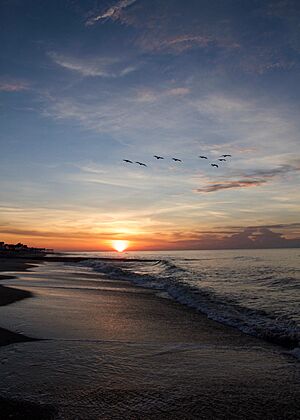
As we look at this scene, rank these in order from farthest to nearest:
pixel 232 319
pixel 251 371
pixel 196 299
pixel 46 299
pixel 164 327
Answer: pixel 196 299 < pixel 46 299 < pixel 232 319 < pixel 164 327 < pixel 251 371

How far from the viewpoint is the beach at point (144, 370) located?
4.88m

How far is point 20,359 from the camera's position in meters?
6.75

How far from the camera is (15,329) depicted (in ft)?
30.0

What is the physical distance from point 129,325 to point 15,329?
3.18m

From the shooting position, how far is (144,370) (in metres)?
6.36

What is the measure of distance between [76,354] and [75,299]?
27.5ft

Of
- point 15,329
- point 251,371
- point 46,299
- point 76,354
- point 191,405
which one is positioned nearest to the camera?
point 191,405

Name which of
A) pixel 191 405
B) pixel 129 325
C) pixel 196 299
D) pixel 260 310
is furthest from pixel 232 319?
pixel 191 405

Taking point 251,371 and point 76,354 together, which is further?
point 76,354

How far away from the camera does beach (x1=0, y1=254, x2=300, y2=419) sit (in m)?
4.88

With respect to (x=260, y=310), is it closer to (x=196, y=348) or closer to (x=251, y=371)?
(x=196, y=348)

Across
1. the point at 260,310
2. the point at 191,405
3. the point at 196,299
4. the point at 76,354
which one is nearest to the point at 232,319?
the point at 260,310

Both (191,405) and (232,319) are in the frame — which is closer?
(191,405)

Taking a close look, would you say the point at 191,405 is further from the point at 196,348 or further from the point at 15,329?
the point at 15,329
